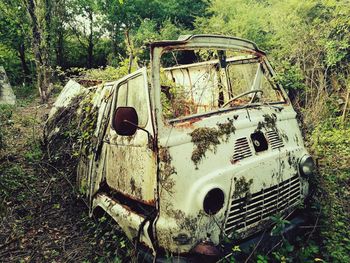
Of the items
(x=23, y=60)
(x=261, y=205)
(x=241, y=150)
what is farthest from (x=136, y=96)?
(x=23, y=60)

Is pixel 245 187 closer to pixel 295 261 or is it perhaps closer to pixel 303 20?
pixel 295 261

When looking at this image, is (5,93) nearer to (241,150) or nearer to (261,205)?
(241,150)

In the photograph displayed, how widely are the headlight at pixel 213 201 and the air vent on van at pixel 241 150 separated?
36cm

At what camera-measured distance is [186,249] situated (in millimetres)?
2609

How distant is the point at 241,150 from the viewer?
2973 millimetres

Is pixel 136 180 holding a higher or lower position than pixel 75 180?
higher

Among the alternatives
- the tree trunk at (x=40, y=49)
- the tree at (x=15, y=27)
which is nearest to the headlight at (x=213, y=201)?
the tree trunk at (x=40, y=49)

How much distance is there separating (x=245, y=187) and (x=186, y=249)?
0.74 m

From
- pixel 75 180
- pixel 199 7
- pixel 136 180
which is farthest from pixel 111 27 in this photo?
pixel 136 180

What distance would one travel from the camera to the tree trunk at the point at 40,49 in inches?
514

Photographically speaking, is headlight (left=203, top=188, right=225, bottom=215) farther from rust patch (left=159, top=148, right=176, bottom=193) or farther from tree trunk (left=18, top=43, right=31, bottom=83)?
tree trunk (left=18, top=43, right=31, bottom=83)

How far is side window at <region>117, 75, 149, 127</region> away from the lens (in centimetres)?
314

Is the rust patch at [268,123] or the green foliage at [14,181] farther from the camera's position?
the green foliage at [14,181]

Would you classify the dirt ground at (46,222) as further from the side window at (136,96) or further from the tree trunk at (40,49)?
the tree trunk at (40,49)
